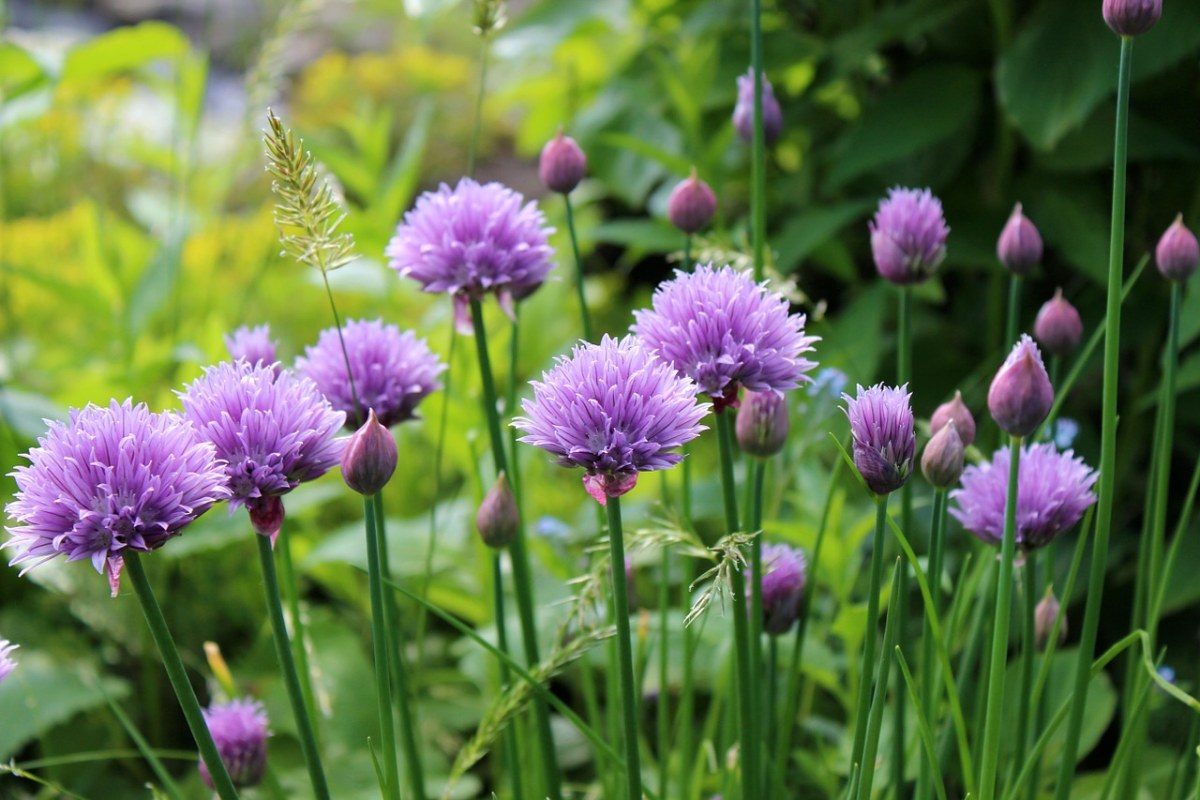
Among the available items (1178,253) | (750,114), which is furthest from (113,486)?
(1178,253)

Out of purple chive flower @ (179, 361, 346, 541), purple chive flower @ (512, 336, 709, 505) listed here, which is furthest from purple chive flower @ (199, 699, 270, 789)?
purple chive flower @ (512, 336, 709, 505)

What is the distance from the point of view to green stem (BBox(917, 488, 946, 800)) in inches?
28.1

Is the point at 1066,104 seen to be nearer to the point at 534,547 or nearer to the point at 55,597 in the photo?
the point at 534,547

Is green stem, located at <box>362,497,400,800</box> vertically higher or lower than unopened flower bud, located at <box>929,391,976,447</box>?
lower

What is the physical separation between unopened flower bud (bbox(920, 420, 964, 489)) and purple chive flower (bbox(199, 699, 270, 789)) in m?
0.54

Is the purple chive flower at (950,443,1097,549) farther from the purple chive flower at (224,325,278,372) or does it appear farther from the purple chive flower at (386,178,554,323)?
the purple chive flower at (224,325,278,372)

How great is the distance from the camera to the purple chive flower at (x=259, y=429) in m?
0.62

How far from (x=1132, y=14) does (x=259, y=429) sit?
1.78 feet

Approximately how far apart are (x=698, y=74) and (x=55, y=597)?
1.20 meters

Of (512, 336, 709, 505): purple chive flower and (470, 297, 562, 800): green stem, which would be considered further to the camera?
(470, 297, 562, 800): green stem

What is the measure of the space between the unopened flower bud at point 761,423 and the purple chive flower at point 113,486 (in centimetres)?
34

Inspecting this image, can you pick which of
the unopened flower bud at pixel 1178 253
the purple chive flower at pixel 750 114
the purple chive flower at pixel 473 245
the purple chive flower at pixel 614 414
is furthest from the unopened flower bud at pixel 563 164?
the unopened flower bud at pixel 1178 253

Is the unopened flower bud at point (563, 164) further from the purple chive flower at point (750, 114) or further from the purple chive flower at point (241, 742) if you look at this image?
the purple chive flower at point (241, 742)

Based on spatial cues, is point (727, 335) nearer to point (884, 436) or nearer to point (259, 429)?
point (884, 436)
